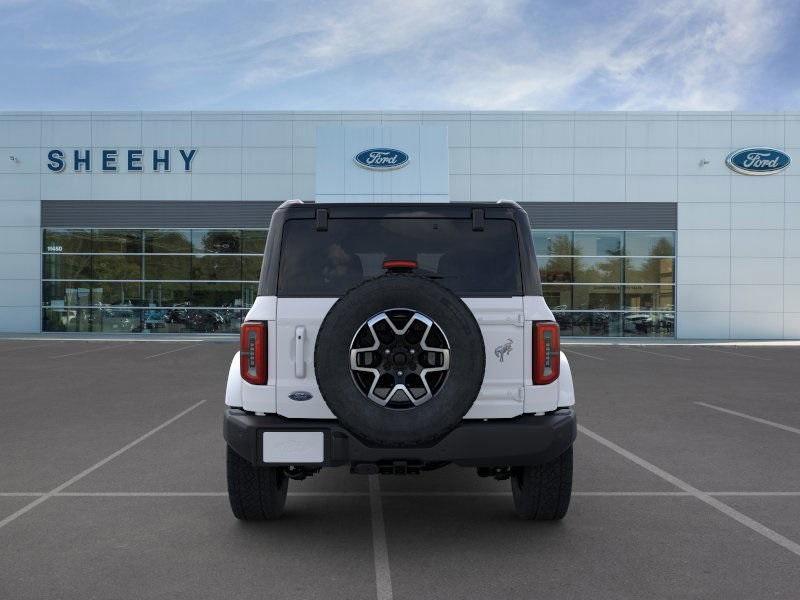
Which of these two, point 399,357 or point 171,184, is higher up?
point 171,184

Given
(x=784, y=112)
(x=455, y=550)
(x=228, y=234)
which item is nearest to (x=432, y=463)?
(x=455, y=550)

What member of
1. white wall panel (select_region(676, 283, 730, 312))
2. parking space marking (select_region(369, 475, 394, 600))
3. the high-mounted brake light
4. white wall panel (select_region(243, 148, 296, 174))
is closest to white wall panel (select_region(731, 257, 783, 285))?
white wall panel (select_region(676, 283, 730, 312))

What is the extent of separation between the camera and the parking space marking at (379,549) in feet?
10.9

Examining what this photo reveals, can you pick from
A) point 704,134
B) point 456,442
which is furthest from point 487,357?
point 704,134

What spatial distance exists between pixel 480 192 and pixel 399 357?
24.8 meters

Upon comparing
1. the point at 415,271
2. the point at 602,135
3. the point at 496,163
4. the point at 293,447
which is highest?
the point at 602,135

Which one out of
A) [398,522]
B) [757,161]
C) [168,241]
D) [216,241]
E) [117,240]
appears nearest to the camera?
[398,522]

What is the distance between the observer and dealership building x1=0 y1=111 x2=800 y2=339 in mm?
27344

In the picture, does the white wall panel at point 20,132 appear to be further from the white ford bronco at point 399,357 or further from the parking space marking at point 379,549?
the white ford bronco at point 399,357

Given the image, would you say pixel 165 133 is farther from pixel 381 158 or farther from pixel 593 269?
pixel 593 269

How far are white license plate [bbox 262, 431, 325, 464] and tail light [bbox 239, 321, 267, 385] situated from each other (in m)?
0.33

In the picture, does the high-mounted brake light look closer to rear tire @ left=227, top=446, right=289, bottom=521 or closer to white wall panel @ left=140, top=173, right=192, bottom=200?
rear tire @ left=227, top=446, right=289, bottom=521

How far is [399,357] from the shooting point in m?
3.43

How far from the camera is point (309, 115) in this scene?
27766 mm
